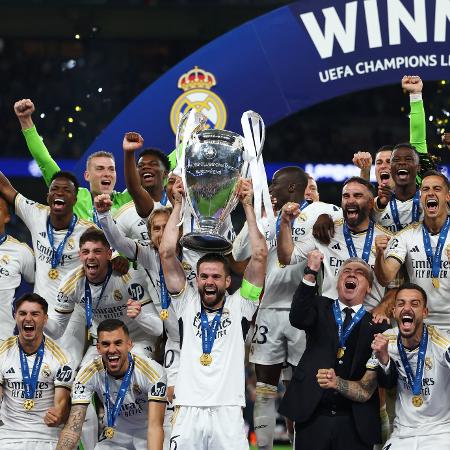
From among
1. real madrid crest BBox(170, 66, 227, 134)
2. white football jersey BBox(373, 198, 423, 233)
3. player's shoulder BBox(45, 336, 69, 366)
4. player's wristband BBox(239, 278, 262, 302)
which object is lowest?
player's shoulder BBox(45, 336, 69, 366)

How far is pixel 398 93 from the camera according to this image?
19.1m

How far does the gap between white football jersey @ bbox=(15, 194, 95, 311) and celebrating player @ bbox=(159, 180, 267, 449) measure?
131 centimetres

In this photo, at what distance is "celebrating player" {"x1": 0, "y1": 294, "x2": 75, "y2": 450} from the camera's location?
342 inches

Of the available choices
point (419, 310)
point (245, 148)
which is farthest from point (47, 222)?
point (419, 310)

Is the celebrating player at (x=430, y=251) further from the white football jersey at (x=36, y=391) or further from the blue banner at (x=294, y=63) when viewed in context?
the blue banner at (x=294, y=63)

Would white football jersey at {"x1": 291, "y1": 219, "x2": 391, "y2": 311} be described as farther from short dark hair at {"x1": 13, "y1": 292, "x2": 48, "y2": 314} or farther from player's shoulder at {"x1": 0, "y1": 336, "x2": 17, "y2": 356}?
player's shoulder at {"x1": 0, "y1": 336, "x2": 17, "y2": 356}

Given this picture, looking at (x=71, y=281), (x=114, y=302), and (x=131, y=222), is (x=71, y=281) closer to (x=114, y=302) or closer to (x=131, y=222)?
(x=114, y=302)

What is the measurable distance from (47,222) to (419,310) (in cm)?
272

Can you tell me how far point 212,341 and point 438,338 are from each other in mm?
1404

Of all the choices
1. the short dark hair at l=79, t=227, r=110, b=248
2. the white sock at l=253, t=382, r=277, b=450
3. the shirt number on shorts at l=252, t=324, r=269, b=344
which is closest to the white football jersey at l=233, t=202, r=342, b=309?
the shirt number on shorts at l=252, t=324, r=269, b=344

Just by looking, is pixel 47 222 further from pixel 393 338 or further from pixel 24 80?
pixel 24 80

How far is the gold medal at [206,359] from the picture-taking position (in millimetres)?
7836

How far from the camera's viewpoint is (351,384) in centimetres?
803

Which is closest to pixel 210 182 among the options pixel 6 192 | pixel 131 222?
pixel 131 222
